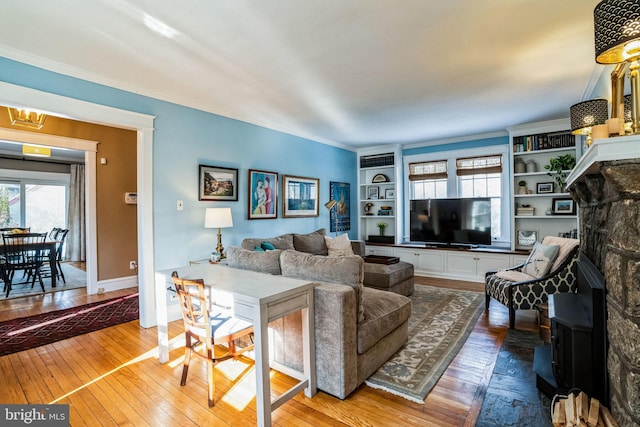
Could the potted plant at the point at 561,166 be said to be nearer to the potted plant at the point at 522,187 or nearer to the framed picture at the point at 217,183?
the potted plant at the point at 522,187

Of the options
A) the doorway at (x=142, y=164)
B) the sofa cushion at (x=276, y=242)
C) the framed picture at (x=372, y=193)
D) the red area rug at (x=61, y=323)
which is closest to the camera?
the doorway at (x=142, y=164)

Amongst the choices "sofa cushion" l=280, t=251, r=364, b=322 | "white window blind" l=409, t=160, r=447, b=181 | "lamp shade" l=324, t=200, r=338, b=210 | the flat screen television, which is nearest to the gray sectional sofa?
"sofa cushion" l=280, t=251, r=364, b=322

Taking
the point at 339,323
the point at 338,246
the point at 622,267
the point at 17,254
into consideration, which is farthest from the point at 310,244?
the point at 17,254

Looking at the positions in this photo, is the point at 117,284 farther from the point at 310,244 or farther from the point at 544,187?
the point at 544,187

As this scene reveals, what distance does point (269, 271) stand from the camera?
103 inches

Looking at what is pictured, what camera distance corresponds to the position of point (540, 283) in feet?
10.2

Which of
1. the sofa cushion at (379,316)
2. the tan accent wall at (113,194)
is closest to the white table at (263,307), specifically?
the sofa cushion at (379,316)

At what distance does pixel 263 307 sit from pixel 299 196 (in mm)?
3676

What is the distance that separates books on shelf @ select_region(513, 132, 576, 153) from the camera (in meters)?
4.57

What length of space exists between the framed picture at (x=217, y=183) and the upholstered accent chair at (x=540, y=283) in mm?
3478

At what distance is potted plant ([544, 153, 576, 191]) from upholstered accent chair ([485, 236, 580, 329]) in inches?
64.9

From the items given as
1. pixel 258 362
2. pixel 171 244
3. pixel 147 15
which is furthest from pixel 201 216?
pixel 258 362

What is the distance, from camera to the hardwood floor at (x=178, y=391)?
1837 mm

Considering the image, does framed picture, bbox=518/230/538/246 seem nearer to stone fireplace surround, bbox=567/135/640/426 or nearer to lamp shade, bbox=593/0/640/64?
stone fireplace surround, bbox=567/135/640/426
